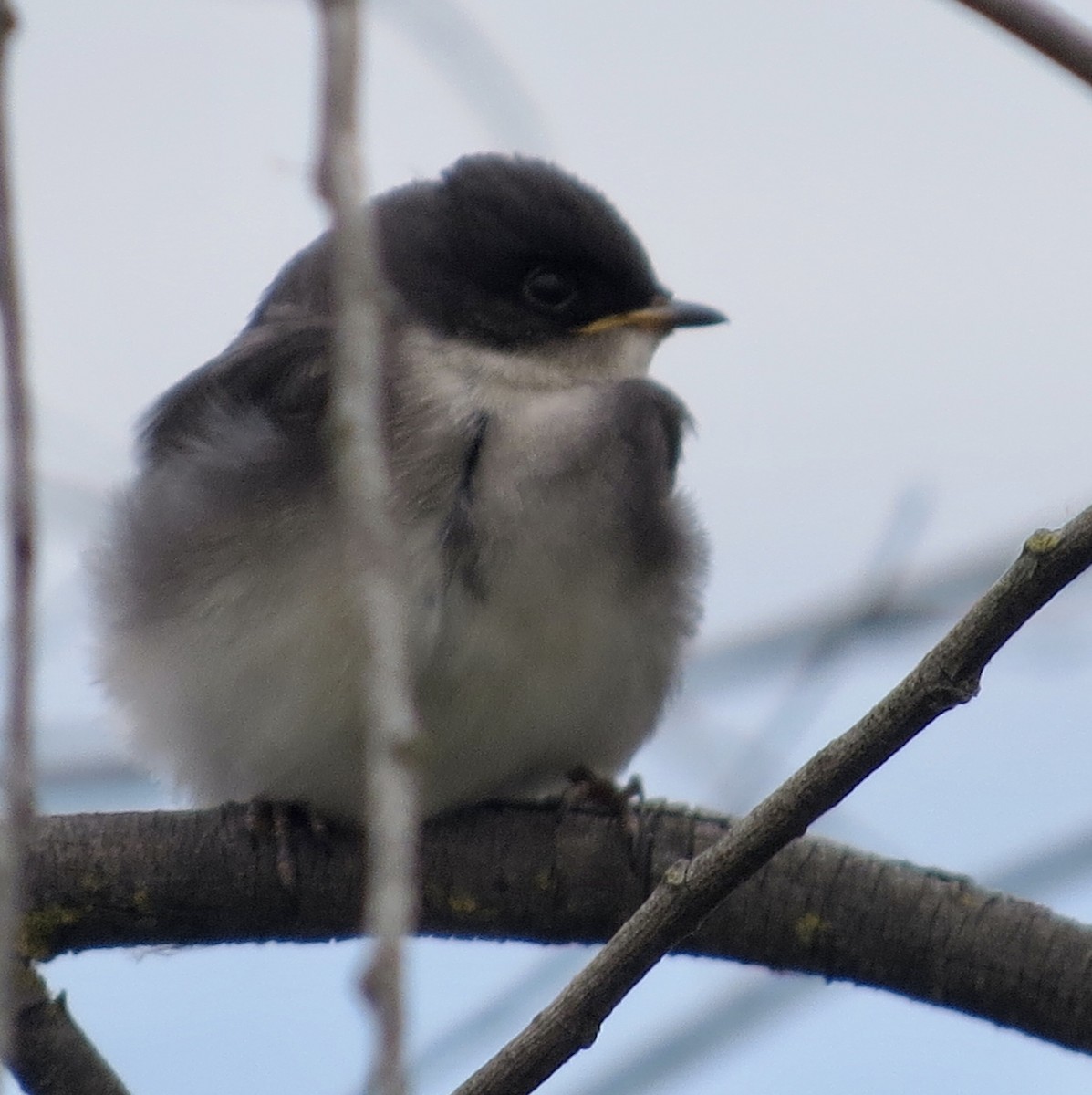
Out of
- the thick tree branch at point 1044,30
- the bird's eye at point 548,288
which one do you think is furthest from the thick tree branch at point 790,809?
the bird's eye at point 548,288

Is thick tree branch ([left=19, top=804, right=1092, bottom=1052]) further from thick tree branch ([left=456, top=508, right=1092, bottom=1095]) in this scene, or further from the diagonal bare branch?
thick tree branch ([left=456, top=508, right=1092, bottom=1095])

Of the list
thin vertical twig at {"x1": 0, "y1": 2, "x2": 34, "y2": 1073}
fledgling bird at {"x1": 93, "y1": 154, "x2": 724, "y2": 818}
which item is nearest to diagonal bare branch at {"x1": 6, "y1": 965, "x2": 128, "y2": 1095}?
Answer: fledgling bird at {"x1": 93, "y1": 154, "x2": 724, "y2": 818}

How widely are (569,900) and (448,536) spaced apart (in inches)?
39.8

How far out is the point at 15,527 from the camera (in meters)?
2.08

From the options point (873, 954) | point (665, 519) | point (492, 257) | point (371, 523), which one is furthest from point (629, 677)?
point (371, 523)

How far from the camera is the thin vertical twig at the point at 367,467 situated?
72.5 inches

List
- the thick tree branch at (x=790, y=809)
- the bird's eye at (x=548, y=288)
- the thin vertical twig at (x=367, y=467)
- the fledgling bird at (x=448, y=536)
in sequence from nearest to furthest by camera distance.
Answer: the thin vertical twig at (x=367, y=467)
the thick tree branch at (x=790, y=809)
the fledgling bird at (x=448, y=536)
the bird's eye at (x=548, y=288)

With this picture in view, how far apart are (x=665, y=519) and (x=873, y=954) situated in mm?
1482

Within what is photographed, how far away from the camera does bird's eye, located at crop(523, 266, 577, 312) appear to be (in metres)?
5.96

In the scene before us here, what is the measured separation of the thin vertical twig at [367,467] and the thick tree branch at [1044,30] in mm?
718

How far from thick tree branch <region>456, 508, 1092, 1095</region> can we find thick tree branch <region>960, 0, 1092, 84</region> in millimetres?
1077

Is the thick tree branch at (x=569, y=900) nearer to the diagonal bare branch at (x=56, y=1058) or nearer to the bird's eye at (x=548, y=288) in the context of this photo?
the diagonal bare branch at (x=56, y=1058)

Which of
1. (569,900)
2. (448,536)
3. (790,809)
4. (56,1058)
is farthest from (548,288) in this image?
(790,809)

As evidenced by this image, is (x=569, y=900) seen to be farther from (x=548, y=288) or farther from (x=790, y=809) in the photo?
(x=548, y=288)
